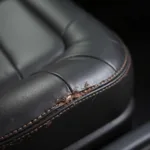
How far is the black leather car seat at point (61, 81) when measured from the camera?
59cm

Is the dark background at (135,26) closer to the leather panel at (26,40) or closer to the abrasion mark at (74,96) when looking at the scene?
the leather panel at (26,40)

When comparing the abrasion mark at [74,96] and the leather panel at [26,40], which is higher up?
the leather panel at [26,40]

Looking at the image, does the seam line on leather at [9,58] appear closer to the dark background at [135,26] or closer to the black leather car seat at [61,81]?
the black leather car seat at [61,81]

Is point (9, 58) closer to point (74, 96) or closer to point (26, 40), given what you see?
point (26, 40)

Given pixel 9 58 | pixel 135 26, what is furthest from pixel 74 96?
pixel 135 26

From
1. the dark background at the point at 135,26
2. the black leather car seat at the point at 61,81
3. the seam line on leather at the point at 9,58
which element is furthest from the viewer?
the dark background at the point at 135,26

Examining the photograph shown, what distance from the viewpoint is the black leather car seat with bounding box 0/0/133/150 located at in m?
Result: 0.59

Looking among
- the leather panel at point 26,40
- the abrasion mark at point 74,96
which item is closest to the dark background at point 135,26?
the leather panel at point 26,40

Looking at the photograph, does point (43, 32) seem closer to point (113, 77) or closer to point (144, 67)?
point (113, 77)

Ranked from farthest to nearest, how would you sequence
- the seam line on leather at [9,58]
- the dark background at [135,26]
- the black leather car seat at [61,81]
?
the dark background at [135,26]
the seam line on leather at [9,58]
the black leather car seat at [61,81]

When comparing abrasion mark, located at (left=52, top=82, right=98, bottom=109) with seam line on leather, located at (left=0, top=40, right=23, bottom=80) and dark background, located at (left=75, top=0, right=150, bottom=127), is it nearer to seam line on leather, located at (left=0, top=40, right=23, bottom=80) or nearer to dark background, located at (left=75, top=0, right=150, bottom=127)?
seam line on leather, located at (left=0, top=40, right=23, bottom=80)

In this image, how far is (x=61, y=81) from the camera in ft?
2.04

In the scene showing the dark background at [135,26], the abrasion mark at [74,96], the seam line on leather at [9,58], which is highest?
the seam line on leather at [9,58]

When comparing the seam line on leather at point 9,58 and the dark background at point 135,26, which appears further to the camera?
the dark background at point 135,26
